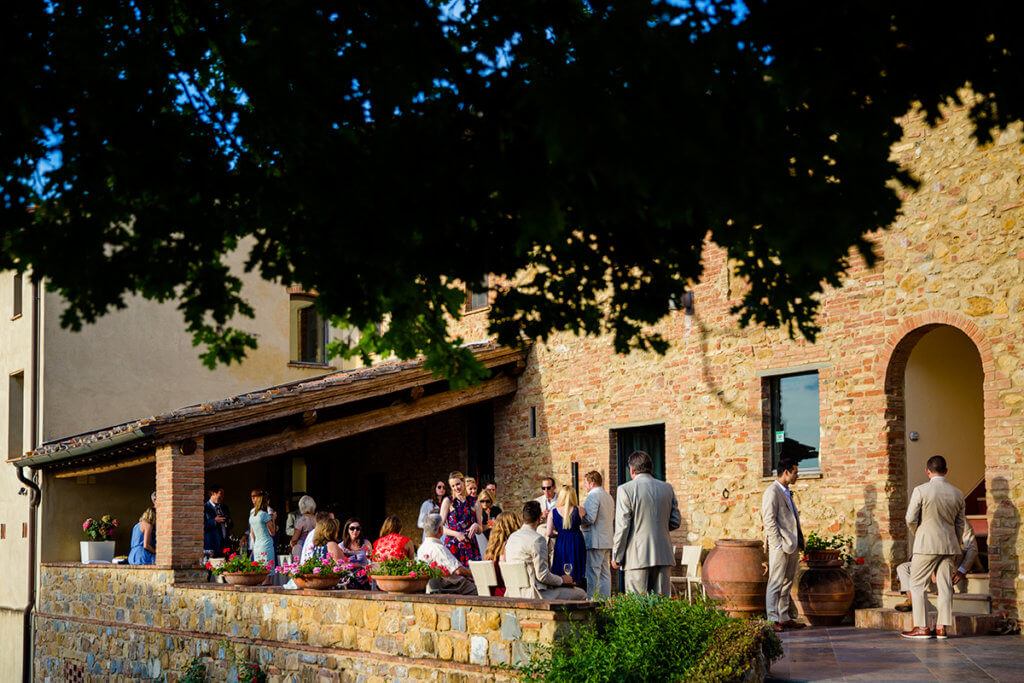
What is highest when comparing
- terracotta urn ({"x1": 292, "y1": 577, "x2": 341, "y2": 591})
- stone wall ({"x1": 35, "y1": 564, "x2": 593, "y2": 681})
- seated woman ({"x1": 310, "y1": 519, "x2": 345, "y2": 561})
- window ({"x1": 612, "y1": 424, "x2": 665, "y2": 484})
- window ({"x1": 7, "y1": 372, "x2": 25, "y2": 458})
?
window ({"x1": 7, "y1": 372, "x2": 25, "y2": 458})

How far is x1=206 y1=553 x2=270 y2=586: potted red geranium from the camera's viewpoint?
1294cm

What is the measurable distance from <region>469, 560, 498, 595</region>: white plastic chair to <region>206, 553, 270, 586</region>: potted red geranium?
12.8ft

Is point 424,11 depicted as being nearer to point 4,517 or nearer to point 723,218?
point 723,218

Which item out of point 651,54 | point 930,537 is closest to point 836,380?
point 930,537

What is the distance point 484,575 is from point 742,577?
3267 mm

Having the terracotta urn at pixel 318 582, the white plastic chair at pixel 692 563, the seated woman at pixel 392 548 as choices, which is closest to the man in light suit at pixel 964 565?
the white plastic chair at pixel 692 563

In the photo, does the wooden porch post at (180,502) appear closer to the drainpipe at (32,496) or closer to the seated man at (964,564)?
the drainpipe at (32,496)

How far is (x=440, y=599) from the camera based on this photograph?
9109mm

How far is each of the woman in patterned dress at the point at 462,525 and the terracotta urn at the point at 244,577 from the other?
251cm

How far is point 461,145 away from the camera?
16.9ft

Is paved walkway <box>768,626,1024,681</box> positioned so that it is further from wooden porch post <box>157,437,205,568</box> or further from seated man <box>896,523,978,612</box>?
wooden porch post <box>157,437,205,568</box>

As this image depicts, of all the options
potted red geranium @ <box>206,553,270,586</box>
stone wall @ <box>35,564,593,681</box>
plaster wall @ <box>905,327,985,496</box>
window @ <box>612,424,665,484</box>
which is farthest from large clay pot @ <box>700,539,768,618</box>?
potted red geranium @ <box>206,553,270,586</box>

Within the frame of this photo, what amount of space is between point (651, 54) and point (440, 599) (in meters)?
6.23

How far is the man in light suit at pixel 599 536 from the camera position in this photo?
1212 centimetres
